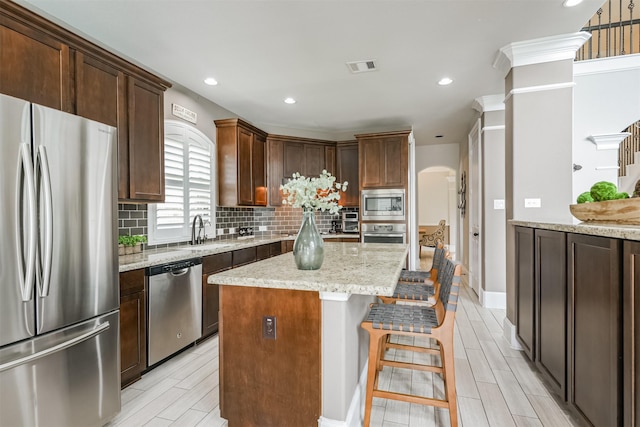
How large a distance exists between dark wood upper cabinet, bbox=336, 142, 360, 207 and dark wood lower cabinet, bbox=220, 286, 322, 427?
159 inches

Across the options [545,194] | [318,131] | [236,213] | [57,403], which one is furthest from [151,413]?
[318,131]

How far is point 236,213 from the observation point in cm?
481

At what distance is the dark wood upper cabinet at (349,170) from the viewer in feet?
18.5

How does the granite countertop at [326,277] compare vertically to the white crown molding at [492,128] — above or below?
below

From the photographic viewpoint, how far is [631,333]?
4.18 feet

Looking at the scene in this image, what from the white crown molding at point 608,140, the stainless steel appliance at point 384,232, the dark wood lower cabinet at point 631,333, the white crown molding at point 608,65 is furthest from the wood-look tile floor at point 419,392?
the white crown molding at point 608,65

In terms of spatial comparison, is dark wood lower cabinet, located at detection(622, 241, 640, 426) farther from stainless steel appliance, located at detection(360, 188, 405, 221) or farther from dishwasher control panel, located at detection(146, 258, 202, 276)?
stainless steel appliance, located at detection(360, 188, 405, 221)

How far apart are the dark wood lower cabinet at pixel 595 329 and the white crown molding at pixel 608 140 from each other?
2.25 metres

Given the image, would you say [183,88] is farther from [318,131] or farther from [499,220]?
[499,220]

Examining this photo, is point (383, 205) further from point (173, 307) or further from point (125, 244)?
point (125, 244)

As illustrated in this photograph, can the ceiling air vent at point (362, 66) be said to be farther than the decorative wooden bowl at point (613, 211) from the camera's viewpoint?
Yes

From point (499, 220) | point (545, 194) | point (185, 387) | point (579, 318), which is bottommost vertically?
point (185, 387)

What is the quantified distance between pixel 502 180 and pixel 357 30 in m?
2.83

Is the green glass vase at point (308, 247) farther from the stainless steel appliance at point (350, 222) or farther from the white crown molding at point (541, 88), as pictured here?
the stainless steel appliance at point (350, 222)
